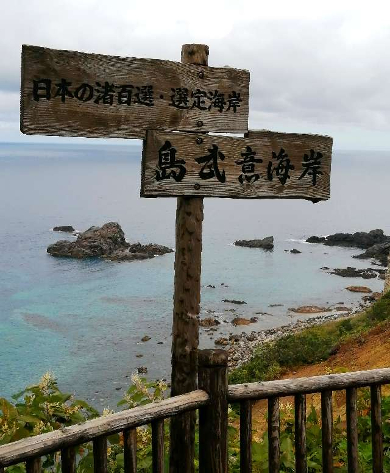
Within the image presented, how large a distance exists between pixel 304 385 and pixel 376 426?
2.45ft

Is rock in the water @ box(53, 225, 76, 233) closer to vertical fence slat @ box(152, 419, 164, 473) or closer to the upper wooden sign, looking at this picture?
the upper wooden sign

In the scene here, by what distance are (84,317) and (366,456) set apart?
39.7m

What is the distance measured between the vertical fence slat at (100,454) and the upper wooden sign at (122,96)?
2.13 meters

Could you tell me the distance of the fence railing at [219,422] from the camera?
11.3ft

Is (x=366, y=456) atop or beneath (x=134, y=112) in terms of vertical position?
beneath

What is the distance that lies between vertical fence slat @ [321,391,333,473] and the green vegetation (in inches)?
742

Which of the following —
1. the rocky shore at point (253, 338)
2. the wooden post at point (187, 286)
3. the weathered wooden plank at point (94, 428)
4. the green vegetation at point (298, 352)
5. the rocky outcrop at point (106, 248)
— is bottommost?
the rocky shore at point (253, 338)

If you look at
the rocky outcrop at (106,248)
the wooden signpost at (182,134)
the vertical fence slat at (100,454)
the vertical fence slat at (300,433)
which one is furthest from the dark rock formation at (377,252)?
the vertical fence slat at (100,454)

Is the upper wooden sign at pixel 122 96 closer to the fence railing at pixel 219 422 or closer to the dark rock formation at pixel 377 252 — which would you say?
the fence railing at pixel 219 422

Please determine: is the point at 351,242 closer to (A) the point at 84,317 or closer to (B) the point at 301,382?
(A) the point at 84,317

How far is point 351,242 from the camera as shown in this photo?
2960 inches

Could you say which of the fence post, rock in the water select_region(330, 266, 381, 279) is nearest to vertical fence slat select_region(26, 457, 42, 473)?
the fence post

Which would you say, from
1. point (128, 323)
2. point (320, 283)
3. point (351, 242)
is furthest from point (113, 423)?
A: point (351, 242)

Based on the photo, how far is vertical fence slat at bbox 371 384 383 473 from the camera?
14.2ft
